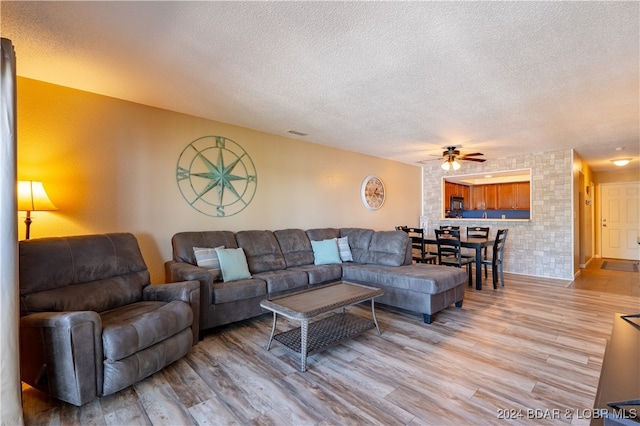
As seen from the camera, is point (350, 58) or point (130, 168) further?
point (130, 168)

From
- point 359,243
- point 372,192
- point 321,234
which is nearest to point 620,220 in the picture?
point 372,192

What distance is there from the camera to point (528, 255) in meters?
5.98

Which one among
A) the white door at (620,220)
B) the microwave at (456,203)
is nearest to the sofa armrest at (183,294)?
the microwave at (456,203)

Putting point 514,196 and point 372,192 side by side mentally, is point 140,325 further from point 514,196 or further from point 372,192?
point 514,196

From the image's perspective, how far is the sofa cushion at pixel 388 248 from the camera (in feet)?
13.8

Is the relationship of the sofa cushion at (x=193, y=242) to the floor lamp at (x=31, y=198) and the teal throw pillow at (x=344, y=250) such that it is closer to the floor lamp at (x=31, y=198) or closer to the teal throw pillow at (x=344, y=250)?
the floor lamp at (x=31, y=198)

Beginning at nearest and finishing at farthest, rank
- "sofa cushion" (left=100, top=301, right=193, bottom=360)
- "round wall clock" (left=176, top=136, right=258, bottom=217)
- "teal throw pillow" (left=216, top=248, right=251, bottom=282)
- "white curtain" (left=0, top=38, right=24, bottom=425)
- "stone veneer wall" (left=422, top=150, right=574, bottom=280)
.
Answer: "white curtain" (left=0, top=38, right=24, bottom=425), "sofa cushion" (left=100, top=301, right=193, bottom=360), "teal throw pillow" (left=216, top=248, right=251, bottom=282), "round wall clock" (left=176, top=136, right=258, bottom=217), "stone veneer wall" (left=422, top=150, right=574, bottom=280)

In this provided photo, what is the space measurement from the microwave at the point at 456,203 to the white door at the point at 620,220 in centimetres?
361

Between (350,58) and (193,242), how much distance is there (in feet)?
8.62

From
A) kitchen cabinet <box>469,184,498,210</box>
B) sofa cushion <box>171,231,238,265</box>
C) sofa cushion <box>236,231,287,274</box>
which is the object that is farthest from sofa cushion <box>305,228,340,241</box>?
kitchen cabinet <box>469,184,498,210</box>

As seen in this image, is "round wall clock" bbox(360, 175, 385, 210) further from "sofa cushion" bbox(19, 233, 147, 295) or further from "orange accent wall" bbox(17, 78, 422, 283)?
"sofa cushion" bbox(19, 233, 147, 295)

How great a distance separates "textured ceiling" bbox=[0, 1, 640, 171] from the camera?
1.83m

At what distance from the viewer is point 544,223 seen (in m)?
5.78

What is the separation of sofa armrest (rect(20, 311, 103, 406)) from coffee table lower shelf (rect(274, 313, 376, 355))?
1.37 metres
